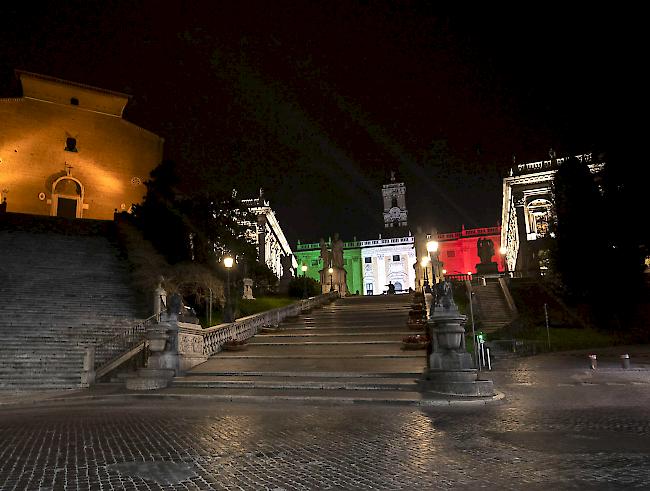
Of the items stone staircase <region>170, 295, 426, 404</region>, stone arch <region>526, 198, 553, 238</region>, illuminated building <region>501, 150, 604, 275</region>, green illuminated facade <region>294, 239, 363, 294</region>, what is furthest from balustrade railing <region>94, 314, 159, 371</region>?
green illuminated facade <region>294, 239, 363, 294</region>

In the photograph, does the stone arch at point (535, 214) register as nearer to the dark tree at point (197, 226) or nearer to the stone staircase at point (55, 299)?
the dark tree at point (197, 226)

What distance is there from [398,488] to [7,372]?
1459 centimetres

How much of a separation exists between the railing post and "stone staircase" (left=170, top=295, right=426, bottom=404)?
114 inches

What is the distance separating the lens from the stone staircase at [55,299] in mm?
15094

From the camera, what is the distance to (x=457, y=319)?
460 inches

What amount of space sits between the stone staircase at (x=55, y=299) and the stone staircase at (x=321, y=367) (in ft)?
15.4

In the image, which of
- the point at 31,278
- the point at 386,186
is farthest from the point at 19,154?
the point at 386,186

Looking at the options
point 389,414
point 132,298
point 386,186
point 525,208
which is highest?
point 386,186

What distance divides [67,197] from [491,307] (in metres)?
34.6

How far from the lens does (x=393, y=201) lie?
112562mm

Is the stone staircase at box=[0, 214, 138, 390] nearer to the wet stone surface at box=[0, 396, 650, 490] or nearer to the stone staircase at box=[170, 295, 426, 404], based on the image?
the stone staircase at box=[170, 295, 426, 404]

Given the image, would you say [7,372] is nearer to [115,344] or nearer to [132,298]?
[115,344]

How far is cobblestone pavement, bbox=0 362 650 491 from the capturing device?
4.87 meters

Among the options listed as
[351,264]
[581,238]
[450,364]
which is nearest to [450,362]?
[450,364]
